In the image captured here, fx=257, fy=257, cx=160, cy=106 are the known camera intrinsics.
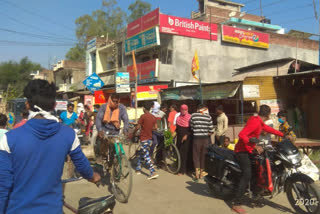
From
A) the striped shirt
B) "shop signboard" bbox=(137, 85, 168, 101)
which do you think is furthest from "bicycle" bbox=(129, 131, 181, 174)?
"shop signboard" bbox=(137, 85, 168, 101)

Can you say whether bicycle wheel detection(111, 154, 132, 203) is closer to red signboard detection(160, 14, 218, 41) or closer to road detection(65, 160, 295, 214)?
road detection(65, 160, 295, 214)

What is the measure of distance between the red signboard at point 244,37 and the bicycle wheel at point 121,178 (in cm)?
1746

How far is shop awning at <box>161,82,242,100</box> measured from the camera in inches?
369

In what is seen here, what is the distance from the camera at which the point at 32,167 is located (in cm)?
175


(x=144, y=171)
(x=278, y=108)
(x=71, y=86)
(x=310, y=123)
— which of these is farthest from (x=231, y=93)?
(x=71, y=86)

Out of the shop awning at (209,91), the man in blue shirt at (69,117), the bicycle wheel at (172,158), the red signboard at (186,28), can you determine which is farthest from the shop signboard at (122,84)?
the red signboard at (186,28)

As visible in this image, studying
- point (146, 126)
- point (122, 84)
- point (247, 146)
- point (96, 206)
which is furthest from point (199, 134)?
point (122, 84)

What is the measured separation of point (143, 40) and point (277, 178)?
1635 centimetres

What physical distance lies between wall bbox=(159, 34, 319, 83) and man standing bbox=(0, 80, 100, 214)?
1592 centimetres

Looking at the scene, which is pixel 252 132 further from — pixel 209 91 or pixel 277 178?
pixel 209 91

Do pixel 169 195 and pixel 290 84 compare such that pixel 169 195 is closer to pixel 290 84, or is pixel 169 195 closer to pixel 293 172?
pixel 293 172

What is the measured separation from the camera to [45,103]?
6.23ft

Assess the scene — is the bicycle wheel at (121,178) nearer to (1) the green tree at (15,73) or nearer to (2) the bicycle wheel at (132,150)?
(2) the bicycle wheel at (132,150)

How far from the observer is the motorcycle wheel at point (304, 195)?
3.52m
